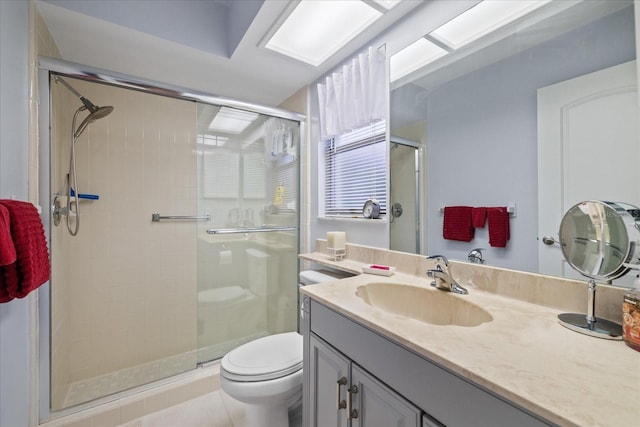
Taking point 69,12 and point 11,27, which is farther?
point 69,12

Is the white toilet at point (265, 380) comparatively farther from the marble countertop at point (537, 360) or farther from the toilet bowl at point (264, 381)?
the marble countertop at point (537, 360)

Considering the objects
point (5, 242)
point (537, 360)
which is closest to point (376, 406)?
A: point (537, 360)

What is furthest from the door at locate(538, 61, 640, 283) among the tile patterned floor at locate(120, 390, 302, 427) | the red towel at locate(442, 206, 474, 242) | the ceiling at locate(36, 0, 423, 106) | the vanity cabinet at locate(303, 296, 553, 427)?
the tile patterned floor at locate(120, 390, 302, 427)

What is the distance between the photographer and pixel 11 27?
1.08 metres

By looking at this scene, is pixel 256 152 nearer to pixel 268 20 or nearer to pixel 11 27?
pixel 268 20

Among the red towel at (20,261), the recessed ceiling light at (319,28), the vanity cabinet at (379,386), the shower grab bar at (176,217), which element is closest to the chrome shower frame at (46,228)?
the red towel at (20,261)

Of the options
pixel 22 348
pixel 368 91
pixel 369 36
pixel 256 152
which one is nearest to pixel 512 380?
pixel 368 91

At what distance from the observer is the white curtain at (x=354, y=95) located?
150 centimetres

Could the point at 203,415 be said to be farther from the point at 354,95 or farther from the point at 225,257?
the point at 354,95

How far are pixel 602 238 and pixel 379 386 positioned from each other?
756 mm

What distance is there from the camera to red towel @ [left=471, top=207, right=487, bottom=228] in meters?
1.08

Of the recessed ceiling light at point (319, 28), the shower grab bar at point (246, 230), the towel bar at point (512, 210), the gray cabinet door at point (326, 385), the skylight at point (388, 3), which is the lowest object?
the gray cabinet door at point (326, 385)

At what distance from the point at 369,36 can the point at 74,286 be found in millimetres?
2571

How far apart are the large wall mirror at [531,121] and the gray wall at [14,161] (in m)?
1.77
